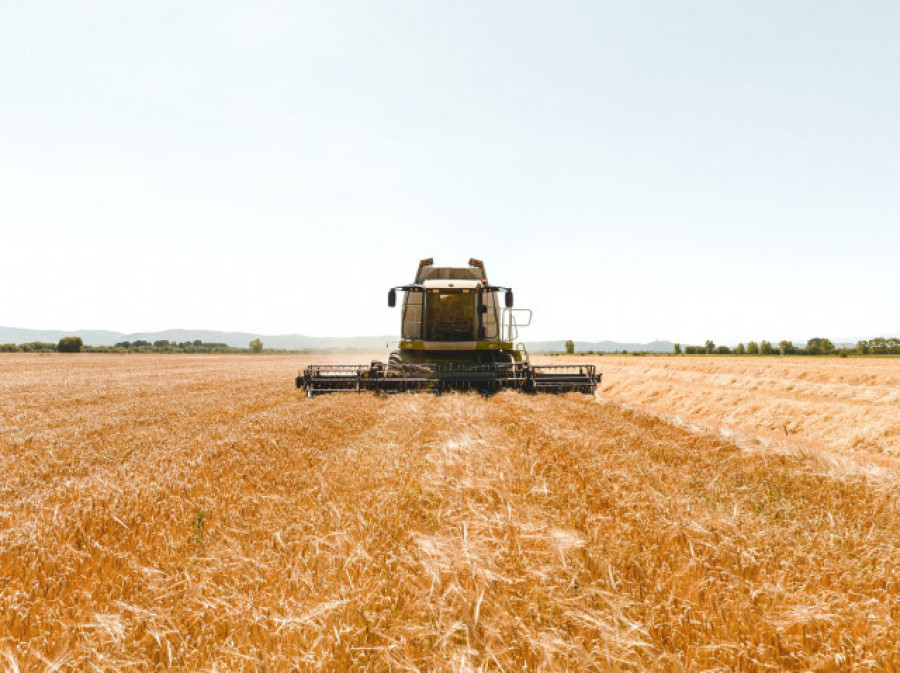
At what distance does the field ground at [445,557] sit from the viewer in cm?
174

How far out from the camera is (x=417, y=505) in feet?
10.7

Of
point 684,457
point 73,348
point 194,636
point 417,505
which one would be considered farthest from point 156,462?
point 73,348

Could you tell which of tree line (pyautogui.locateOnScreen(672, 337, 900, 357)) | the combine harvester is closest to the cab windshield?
the combine harvester

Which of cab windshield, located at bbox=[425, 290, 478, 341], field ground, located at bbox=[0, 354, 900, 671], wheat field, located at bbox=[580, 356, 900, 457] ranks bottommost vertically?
wheat field, located at bbox=[580, 356, 900, 457]

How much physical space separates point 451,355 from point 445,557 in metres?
11.2

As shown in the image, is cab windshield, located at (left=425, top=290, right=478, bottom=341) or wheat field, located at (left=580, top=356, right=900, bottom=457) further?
cab windshield, located at (left=425, top=290, right=478, bottom=341)

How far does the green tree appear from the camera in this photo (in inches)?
3157

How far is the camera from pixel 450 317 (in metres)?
13.4

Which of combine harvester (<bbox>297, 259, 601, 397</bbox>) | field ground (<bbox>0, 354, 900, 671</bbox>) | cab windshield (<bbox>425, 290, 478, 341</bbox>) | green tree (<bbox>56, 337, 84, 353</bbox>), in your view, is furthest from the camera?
green tree (<bbox>56, 337, 84, 353</bbox>)

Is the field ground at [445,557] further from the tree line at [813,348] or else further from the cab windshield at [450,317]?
the tree line at [813,348]

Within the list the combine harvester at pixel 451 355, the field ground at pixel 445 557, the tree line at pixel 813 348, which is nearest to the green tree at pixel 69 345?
the combine harvester at pixel 451 355

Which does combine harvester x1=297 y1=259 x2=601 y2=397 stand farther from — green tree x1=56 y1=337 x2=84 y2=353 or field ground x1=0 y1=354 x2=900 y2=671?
green tree x1=56 y1=337 x2=84 y2=353

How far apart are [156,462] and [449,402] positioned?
5654mm

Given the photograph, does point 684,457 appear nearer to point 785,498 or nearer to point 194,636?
point 785,498
